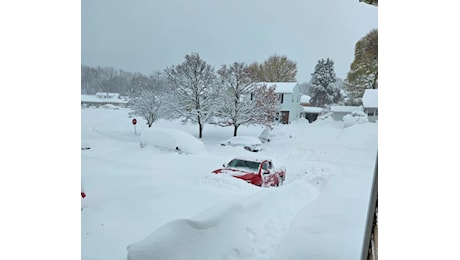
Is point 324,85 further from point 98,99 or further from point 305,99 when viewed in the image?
point 98,99

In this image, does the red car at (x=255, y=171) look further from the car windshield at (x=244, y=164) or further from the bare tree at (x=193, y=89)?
the bare tree at (x=193, y=89)

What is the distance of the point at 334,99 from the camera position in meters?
1.78

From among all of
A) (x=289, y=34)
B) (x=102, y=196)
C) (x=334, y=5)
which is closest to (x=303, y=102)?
(x=289, y=34)

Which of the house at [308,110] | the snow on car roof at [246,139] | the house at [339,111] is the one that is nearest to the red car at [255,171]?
the snow on car roof at [246,139]

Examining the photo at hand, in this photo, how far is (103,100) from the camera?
81.1 inches

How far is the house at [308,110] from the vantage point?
1.85m

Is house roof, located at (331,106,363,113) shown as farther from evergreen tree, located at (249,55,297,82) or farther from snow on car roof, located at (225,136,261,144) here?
snow on car roof, located at (225,136,261,144)

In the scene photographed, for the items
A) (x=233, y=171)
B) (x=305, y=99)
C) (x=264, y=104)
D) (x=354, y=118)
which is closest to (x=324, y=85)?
(x=305, y=99)

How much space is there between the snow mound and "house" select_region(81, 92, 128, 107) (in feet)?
0.84
